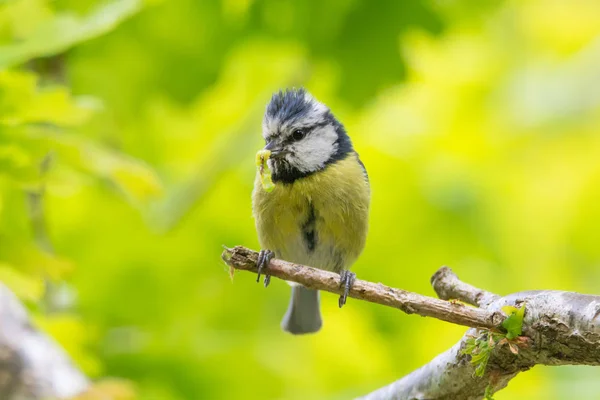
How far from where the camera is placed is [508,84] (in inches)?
292

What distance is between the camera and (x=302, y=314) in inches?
177

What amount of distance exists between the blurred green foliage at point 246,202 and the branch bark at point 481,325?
50.8 inches

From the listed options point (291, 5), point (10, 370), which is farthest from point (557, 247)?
point (10, 370)

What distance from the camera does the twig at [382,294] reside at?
235 cm

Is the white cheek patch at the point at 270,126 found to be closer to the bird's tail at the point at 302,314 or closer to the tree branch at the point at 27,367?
Answer: the bird's tail at the point at 302,314

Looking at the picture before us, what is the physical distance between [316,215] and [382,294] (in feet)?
4.70

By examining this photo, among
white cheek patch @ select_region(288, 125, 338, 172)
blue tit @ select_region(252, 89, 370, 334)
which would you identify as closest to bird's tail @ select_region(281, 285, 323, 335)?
blue tit @ select_region(252, 89, 370, 334)

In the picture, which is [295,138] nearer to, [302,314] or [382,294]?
[302,314]

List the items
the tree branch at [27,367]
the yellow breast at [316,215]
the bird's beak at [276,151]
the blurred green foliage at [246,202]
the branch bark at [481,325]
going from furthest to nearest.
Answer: the blurred green foliage at [246,202] < the bird's beak at [276,151] < the yellow breast at [316,215] < the tree branch at [27,367] < the branch bark at [481,325]

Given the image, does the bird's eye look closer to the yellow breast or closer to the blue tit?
the blue tit

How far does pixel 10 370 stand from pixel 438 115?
4.27 meters

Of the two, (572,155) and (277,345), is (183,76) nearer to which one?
(277,345)

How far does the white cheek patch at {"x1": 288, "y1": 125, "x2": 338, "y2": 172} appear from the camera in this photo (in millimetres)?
3908

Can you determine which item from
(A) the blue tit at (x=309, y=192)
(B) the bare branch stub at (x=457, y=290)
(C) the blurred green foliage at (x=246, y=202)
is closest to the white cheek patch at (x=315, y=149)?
(A) the blue tit at (x=309, y=192)
